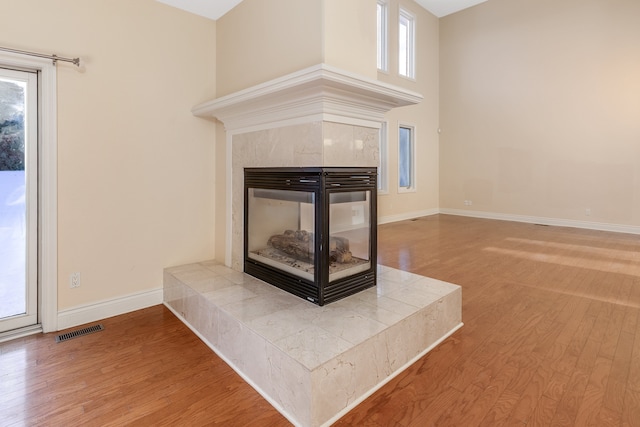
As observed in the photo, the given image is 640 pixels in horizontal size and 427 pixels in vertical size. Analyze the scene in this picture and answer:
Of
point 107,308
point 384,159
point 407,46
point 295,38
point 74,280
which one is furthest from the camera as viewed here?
point 407,46

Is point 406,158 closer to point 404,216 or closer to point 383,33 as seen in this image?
point 404,216

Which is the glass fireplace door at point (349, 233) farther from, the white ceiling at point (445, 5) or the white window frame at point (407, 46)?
the white ceiling at point (445, 5)

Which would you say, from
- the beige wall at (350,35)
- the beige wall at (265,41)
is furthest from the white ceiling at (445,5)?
the beige wall at (350,35)

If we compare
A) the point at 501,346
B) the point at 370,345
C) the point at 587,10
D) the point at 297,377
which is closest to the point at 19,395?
the point at 297,377

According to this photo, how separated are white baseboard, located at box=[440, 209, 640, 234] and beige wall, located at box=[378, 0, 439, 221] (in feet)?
3.17

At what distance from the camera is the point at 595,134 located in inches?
255

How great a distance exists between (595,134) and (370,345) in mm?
7168

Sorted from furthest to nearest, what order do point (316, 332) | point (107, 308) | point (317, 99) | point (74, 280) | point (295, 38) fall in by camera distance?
point (107, 308) → point (74, 280) → point (295, 38) → point (317, 99) → point (316, 332)

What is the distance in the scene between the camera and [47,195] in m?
2.44

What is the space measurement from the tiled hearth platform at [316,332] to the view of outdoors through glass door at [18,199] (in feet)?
3.34

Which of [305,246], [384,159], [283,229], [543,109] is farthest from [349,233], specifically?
[543,109]

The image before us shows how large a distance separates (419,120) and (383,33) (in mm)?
2139

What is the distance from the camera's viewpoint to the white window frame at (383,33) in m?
7.01

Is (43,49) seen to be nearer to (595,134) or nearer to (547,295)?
(547,295)
